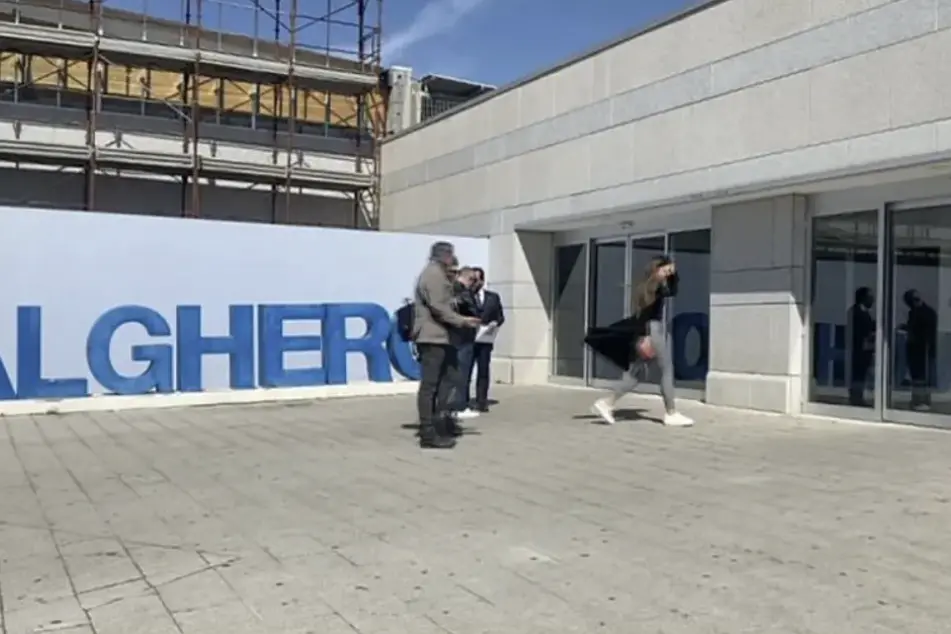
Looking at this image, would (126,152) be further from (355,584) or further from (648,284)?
(355,584)

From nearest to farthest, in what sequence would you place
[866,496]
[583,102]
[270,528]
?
[270,528] < [866,496] < [583,102]

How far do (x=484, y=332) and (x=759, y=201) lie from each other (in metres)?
3.76

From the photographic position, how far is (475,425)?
10672 mm

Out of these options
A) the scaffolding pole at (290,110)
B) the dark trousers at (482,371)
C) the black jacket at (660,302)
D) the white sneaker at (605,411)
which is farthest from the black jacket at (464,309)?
the scaffolding pole at (290,110)

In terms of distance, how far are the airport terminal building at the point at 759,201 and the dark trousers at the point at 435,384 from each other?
453 cm

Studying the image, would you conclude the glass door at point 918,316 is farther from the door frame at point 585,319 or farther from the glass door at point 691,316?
the door frame at point 585,319

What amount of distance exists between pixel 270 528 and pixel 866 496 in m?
3.95

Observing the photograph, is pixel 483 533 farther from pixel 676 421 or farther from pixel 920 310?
pixel 920 310

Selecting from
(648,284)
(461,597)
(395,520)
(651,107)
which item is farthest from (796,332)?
(461,597)

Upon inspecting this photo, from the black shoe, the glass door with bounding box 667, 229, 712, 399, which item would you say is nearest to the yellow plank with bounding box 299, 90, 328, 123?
the glass door with bounding box 667, 229, 712, 399

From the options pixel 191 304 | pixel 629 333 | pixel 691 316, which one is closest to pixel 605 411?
pixel 629 333

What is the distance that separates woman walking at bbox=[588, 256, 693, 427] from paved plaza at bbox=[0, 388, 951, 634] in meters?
0.71

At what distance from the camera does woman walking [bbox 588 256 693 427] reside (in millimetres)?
10195

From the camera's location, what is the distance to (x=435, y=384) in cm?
873
